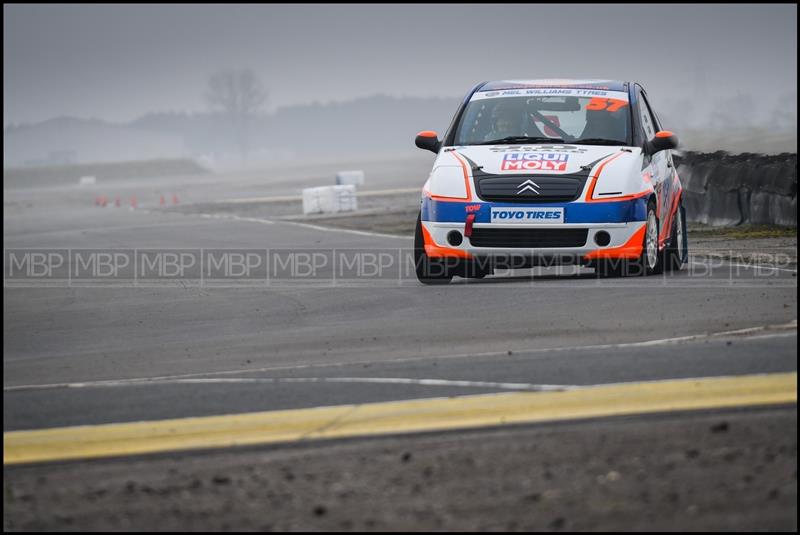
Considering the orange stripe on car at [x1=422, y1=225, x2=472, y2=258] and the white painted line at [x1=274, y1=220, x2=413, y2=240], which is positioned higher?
the orange stripe on car at [x1=422, y1=225, x2=472, y2=258]

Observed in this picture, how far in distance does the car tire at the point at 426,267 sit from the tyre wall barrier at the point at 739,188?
5879 millimetres

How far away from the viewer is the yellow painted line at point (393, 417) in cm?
602

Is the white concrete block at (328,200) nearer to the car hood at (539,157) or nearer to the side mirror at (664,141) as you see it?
the car hood at (539,157)

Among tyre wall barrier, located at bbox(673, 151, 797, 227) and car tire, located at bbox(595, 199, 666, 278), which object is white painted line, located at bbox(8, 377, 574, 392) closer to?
car tire, located at bbox(595, 199, 666, 278)

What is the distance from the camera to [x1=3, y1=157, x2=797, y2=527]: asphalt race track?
7.11m

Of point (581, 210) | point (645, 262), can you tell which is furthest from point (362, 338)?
point (645, 262)

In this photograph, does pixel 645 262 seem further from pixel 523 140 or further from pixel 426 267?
pixel 426 267

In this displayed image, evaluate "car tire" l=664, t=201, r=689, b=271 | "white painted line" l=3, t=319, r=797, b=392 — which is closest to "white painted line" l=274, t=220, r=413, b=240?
"car tire" l=664, t=201, r=689, b=271

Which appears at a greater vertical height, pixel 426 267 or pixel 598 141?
pixel 598 141

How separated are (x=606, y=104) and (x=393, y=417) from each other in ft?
23.3

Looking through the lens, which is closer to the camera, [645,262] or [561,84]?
[645,262]

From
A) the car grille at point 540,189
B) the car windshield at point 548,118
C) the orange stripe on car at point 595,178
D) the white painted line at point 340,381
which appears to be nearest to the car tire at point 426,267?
the car grille at point 540,189

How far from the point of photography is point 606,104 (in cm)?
1280

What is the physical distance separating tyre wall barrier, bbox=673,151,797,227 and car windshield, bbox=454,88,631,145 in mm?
4637
